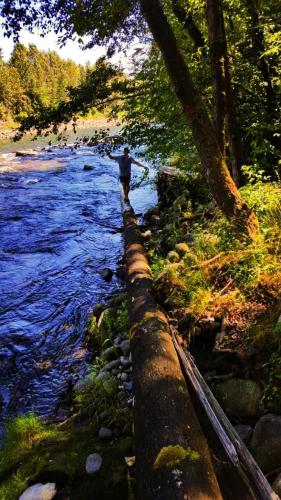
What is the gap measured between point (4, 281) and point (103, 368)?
475 centimetres

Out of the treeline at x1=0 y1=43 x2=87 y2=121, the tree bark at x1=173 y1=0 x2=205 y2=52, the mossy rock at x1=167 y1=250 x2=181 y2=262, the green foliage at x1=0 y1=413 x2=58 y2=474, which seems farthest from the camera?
the treeline at x1=0 y1=43 x2=87 y2=121

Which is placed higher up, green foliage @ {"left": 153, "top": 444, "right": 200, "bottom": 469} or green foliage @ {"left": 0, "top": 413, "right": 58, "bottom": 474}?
green foliage @ {"left": 153, "top": 444, "right": 200, "bottom": 469}

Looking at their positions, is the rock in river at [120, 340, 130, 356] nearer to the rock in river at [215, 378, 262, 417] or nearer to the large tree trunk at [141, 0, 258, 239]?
the rock in river at [215, 378, 262, 417]

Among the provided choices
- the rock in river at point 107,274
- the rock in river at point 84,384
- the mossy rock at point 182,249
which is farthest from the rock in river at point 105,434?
the rock in river at point 107,274

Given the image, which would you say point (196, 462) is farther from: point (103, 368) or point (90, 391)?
point (103, 368)

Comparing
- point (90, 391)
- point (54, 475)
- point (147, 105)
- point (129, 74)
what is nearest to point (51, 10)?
point (129, 74)

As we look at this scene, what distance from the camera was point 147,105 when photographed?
29.2 ft

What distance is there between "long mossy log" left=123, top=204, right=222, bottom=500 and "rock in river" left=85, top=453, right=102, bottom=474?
0.67m

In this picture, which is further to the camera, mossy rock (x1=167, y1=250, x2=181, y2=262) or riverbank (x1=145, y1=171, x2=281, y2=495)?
mossy rock (x1=167, y1=250, x2=181, y2=262)

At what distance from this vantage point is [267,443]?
3.06 metres

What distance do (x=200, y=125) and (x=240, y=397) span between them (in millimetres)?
3396

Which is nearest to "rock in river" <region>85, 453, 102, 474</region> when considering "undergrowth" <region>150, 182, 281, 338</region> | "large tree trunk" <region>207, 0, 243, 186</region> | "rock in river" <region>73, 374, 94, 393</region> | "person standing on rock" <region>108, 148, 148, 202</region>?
"rock in river" <region>73, 374, 94, 393</region>

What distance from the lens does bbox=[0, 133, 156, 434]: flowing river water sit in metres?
6.08

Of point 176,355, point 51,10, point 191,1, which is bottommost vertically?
point 176,355
